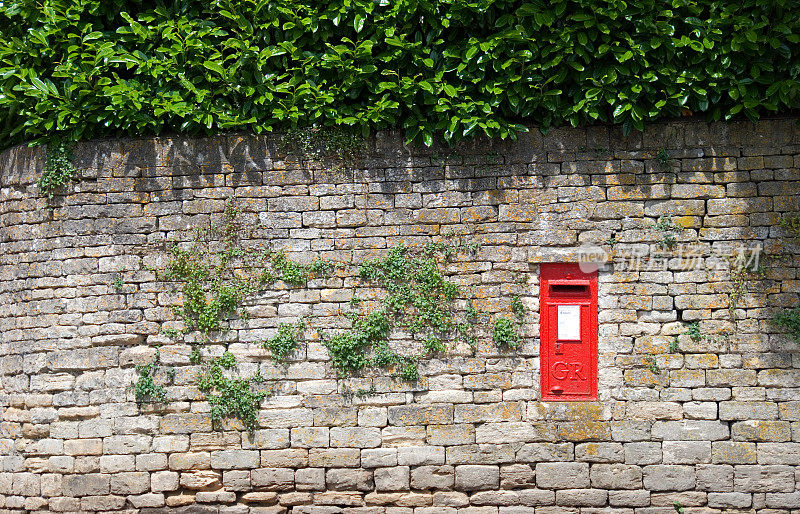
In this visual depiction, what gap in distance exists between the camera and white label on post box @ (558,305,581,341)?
221 inches

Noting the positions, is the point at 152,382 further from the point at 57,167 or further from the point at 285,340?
the point at 57,167

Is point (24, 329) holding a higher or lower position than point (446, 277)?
lower

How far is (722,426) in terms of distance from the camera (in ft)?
17.9

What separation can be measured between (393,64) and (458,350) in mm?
2538

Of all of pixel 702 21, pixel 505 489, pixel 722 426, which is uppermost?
pixel 702 21

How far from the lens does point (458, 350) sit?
18.5 feet

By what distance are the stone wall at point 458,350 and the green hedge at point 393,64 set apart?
0.27m

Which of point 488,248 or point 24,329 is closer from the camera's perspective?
point 488,248

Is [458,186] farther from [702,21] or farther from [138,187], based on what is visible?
[138,187]

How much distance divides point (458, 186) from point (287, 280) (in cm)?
171

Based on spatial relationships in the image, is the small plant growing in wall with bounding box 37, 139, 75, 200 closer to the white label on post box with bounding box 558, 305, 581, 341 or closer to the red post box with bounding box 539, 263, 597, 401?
the red post box with bounding box 539, 263, 597, 401

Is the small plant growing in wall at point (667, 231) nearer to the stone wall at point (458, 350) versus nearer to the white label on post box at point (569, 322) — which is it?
the stone wall at point (458, 350)

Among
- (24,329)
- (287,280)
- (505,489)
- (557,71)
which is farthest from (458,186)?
(24,329)

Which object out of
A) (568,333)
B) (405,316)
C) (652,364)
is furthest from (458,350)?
(652,364)
